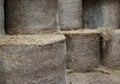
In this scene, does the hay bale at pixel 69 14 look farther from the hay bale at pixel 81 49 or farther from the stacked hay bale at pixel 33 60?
the stacked hay bale at pixel 33 60

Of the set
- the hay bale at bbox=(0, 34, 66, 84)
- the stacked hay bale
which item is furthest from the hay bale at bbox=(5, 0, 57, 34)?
the hay bale at bbox=(0, 34, 66, 84)

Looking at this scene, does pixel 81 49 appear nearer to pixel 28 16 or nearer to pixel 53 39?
pixel 28 16

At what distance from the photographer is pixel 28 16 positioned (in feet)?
7.07

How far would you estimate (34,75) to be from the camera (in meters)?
1.60

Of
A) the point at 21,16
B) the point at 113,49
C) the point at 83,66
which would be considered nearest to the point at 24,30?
the point at 21,16

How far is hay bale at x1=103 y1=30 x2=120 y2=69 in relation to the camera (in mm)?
2678

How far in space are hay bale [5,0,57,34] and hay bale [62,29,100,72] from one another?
1.44 feet

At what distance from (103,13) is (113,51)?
20.7 inches

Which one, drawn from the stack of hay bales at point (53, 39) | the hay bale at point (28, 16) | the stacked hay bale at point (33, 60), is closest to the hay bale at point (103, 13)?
the stack of hay bales at point (53, 39)

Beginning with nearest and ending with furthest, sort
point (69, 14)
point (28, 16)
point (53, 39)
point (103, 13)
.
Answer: point (53, 39) < point (28, 16) < point (69, 14) < point (103, 13)

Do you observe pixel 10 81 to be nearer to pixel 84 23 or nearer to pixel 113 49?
pixel 113 49

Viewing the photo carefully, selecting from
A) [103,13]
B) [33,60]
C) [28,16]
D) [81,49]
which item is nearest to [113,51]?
[81,49]

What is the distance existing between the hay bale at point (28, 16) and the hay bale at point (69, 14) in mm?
484

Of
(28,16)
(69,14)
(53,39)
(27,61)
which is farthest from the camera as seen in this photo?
(69,14)
